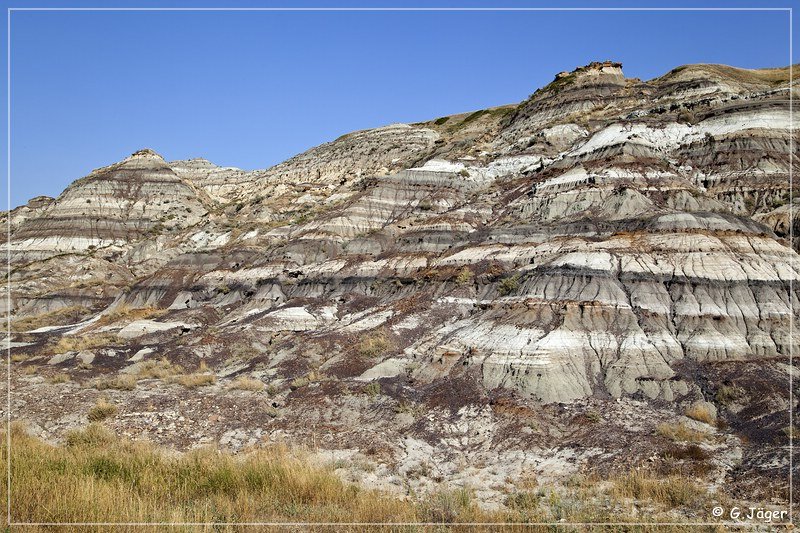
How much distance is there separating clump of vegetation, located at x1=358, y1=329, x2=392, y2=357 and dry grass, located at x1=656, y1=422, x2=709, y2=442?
1211 cm

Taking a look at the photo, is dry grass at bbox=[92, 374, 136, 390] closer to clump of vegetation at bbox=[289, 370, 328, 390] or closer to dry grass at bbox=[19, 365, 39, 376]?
dry grass at bbox=[19, 365, 39, 376]

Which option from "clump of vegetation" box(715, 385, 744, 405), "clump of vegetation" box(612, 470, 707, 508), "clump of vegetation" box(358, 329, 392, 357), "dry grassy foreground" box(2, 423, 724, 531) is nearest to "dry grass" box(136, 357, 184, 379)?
"clump of vegetation" box(358, 329, 392, 357)

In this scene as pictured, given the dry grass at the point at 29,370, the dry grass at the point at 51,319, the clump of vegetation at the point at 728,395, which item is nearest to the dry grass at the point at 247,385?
the dry grass at the point at 29,370

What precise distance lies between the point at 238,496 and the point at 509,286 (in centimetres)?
1931

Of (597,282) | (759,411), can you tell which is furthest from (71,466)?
(597,282)

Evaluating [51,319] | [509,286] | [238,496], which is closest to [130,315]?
[51,319]

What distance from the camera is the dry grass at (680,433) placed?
16.2m

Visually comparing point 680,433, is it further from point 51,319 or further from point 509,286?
point 51,319

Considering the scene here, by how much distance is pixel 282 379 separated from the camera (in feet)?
80.7

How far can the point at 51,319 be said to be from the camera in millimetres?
47938

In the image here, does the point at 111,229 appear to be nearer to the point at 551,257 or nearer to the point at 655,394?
the point at 551,257

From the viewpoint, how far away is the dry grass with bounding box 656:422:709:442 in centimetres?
1622

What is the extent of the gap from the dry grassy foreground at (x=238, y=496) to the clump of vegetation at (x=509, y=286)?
14.4 metres

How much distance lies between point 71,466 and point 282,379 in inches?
498
